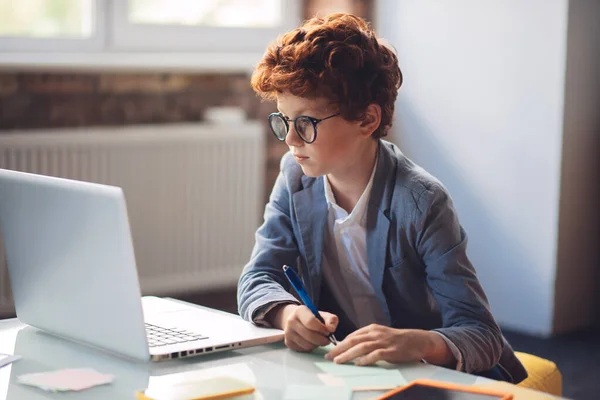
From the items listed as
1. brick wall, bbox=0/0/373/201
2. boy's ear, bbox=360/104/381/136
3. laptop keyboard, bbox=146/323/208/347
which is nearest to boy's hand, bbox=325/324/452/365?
laptop keyboard, bbox=146/323/208/347

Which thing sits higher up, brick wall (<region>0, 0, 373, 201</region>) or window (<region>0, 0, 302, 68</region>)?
window (<region>0, 0, 302, 68</region>)

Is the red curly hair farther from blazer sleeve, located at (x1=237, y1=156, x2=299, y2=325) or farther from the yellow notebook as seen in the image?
the yellow notebook

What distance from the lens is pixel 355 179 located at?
185 centimetres

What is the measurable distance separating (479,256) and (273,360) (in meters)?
2.58

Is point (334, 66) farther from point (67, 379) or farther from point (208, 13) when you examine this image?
point (208, 13)

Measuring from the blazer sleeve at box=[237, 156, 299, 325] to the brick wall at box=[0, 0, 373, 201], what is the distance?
196 cm

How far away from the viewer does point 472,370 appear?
1.63 metres

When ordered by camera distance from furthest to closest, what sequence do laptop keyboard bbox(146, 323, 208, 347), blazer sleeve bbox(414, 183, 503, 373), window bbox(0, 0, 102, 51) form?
window bbox(0, 0, 102, 51), blazer sleeve bbox(414, 183, 503, 373), laptop keyboard bbox(146, 323, 208, 347)

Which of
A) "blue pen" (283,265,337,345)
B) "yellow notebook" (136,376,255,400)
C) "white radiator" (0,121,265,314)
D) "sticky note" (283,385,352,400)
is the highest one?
"blue pen" (283,265,337,345)

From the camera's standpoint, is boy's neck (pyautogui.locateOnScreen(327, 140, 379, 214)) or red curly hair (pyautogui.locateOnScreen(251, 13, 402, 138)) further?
boy's neck (pyautogui.locateOnScreen(327, 140, 379, 214))

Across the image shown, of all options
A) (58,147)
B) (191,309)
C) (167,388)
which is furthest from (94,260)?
(58,147)

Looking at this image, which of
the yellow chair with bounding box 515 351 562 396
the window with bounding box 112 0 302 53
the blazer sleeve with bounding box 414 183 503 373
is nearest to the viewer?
the blazer sleeve with bounding box 414 183 503 373

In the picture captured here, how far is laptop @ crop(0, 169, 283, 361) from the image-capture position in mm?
1380

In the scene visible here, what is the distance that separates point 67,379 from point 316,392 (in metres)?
0.35
